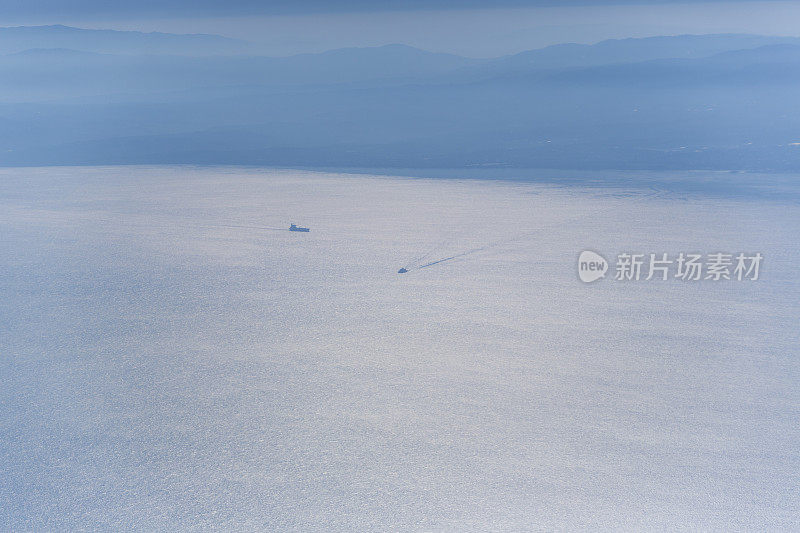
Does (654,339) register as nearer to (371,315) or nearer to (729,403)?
(729,403)

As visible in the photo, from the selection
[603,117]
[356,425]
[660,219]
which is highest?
[603,117]

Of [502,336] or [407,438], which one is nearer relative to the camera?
[407,438]

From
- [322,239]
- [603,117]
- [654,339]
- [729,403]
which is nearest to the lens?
[729,403]

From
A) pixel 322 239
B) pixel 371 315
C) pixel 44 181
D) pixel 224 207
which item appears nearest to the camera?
pixel 371 315

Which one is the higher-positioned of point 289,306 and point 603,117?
point 603,117

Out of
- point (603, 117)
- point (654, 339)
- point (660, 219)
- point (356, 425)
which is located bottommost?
point (356, 425)

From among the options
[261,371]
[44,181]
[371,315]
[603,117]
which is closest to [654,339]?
[371,315]

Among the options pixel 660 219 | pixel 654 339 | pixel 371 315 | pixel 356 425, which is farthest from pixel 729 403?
pixel 660 219

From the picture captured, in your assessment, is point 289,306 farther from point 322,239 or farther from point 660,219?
point 660,219

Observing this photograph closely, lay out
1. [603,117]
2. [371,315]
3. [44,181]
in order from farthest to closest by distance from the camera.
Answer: [603,117] < [44,181] < [371,315]
